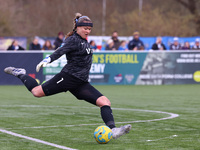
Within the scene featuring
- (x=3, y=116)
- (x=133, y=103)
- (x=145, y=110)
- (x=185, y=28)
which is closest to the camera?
(x=3, y=116)

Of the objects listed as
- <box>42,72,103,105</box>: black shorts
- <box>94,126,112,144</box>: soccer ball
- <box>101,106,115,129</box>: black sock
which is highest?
<box>42,72,103,105</box>: black shorts

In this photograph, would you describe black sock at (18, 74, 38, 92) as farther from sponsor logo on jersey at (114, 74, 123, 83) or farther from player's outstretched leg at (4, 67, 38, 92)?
sponsor logo on jersey at (114, 74, 123, 83)

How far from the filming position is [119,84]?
24250 millimetres

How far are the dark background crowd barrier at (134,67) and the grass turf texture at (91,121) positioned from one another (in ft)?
16.8

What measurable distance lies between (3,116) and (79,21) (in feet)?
13.3

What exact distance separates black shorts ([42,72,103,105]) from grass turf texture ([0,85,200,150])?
0.71 m

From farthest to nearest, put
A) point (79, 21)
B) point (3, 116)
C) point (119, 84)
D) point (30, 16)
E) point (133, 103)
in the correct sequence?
point (30, 16) < point (119, 84) < point (133, 103) < point (3, 116) < point (79, 21)

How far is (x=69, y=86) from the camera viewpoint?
28.3 ft

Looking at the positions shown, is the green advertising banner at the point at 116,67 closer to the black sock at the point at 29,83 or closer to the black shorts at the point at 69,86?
the black sock at the point at 29,83

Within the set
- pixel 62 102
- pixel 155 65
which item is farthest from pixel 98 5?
pixel 62 102

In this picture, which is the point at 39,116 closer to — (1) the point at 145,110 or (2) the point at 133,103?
(1) the point at 145,110

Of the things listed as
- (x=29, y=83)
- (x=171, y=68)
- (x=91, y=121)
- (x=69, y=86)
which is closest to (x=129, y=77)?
(x=171, y=68)

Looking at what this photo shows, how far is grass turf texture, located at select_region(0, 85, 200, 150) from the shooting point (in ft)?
26.2

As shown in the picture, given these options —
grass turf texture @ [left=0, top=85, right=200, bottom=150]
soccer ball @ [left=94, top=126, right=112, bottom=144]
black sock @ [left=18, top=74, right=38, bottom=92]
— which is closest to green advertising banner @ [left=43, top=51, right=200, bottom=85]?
grass turf texture @ [left=0, top=85, right=200, bottom=150]
